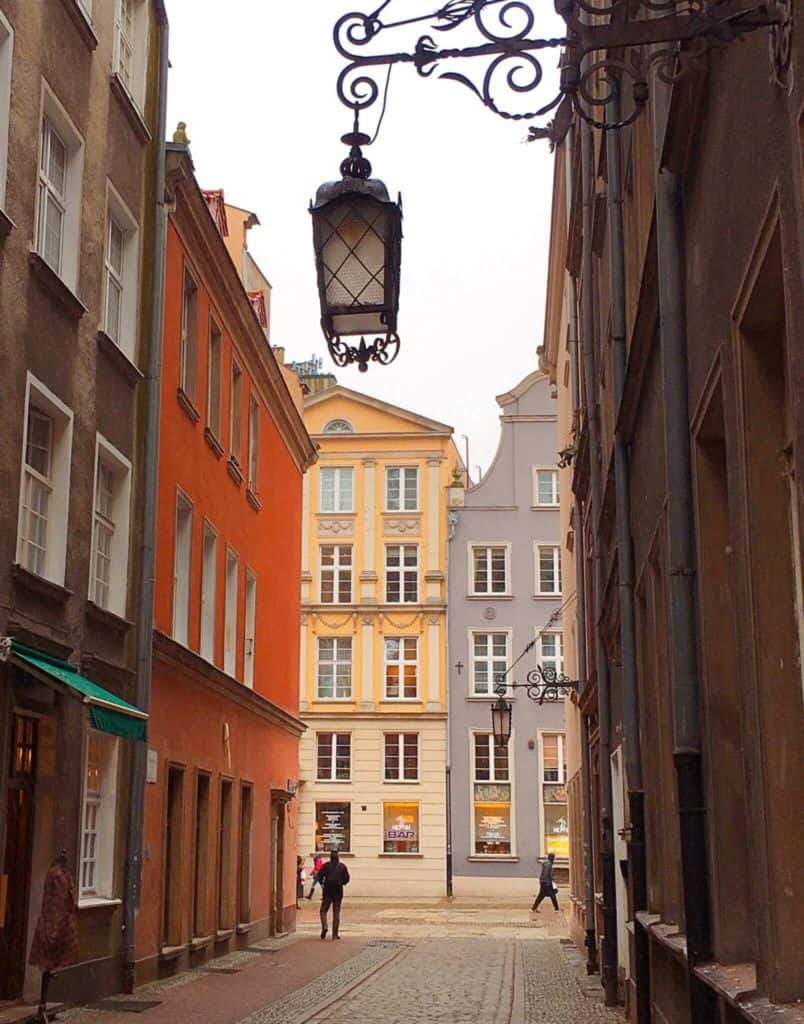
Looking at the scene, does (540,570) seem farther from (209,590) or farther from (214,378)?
(209,590)

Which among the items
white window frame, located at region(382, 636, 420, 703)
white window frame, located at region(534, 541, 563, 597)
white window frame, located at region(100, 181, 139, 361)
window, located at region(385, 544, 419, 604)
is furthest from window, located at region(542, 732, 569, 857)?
white window frame, located at region(100, 181, 139, 361)

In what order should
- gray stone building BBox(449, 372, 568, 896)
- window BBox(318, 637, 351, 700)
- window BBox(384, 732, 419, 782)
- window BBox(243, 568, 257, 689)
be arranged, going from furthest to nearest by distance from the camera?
window BBox(318, 637, 351, 700)
window BBox(384, 732, 419, 782)
gray stone building BBox(449, 372, 568, 896)
window BBox(243, 568, 257, 689)

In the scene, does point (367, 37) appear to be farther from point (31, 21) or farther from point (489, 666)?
point (489, 666)

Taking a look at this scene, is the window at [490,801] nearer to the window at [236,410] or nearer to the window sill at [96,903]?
the window at [236,410]

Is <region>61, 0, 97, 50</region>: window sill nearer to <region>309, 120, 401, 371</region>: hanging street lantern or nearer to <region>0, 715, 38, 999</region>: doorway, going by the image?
<region>0, 715, 38, 999</region>: doorway

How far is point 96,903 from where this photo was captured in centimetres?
1633

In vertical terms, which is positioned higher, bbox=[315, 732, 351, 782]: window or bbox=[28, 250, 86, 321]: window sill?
bbox=[28, 250, 86, 321]: window sill

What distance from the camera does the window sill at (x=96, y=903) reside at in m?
15.9

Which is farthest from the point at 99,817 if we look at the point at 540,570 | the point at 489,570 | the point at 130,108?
the point at 540,570

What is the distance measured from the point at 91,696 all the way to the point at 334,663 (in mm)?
38999

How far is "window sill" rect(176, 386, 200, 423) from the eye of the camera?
21125 mm

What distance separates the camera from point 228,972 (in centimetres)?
2114

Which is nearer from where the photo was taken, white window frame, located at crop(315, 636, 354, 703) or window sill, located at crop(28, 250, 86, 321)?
window sill, located at crop(28, 250, 86, 321)

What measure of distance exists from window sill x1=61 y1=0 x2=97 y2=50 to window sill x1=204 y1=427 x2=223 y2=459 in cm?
763
